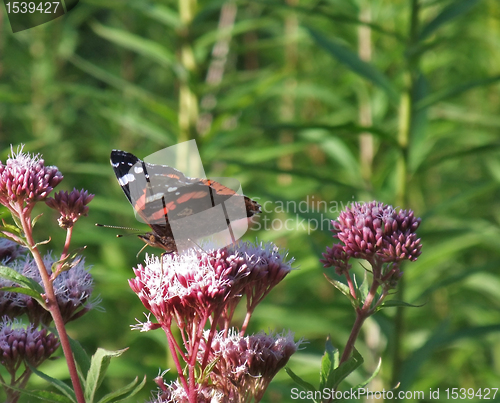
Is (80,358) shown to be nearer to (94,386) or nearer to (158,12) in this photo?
(94,386)

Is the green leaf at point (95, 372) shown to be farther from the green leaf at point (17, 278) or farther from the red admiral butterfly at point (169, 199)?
the red admiral butterfly at point (169, 199)

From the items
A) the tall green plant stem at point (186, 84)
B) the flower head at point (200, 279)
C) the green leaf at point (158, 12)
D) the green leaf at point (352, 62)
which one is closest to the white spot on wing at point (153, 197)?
the flower head at point (200, 279)

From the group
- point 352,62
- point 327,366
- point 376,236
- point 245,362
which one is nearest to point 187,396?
point 245,362

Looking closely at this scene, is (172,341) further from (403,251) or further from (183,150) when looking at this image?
(183,150)

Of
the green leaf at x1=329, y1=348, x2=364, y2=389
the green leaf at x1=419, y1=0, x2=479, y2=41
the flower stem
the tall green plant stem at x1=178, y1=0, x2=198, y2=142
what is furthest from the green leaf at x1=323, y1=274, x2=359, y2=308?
the tall green plant stem at x1=178, y1=0, x2=198, y2=142

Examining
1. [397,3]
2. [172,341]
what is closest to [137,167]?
[172,341]
